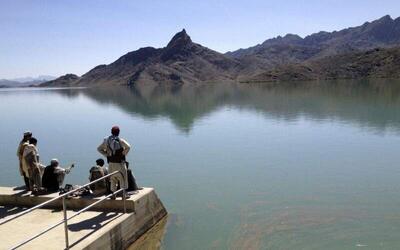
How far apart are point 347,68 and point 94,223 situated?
170 meters

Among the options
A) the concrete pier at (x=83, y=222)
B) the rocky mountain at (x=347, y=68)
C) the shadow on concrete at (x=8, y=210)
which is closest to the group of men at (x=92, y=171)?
the concrete pier at (x=83, y=222)

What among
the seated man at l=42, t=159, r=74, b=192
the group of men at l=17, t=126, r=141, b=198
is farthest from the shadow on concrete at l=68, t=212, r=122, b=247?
the seated man at l=42, t=159, r=74, b=192

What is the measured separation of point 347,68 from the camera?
550ft

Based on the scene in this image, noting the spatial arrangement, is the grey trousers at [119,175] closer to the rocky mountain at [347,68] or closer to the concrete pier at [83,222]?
the concrete pier at [83,222]

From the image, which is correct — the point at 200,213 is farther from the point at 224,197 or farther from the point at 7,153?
the point at 7,153

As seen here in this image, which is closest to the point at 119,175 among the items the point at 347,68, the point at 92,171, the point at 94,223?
the point at 92,171

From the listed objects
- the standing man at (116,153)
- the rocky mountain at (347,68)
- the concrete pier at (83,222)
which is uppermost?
the rocky mountain at (347,68)

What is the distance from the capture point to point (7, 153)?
28.0 meters

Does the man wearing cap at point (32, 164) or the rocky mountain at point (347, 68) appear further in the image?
the rocky mountain at point (347, 68)

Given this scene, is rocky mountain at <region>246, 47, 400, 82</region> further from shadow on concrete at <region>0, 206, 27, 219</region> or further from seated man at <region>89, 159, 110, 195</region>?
shadow on concrete at <region>0, 206, 27, 219</region>

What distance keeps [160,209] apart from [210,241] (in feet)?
6.18

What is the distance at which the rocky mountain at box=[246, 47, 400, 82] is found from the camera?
15412 cm

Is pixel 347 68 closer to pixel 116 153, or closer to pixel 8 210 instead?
pixel 116 153

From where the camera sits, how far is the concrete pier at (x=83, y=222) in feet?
30.9
